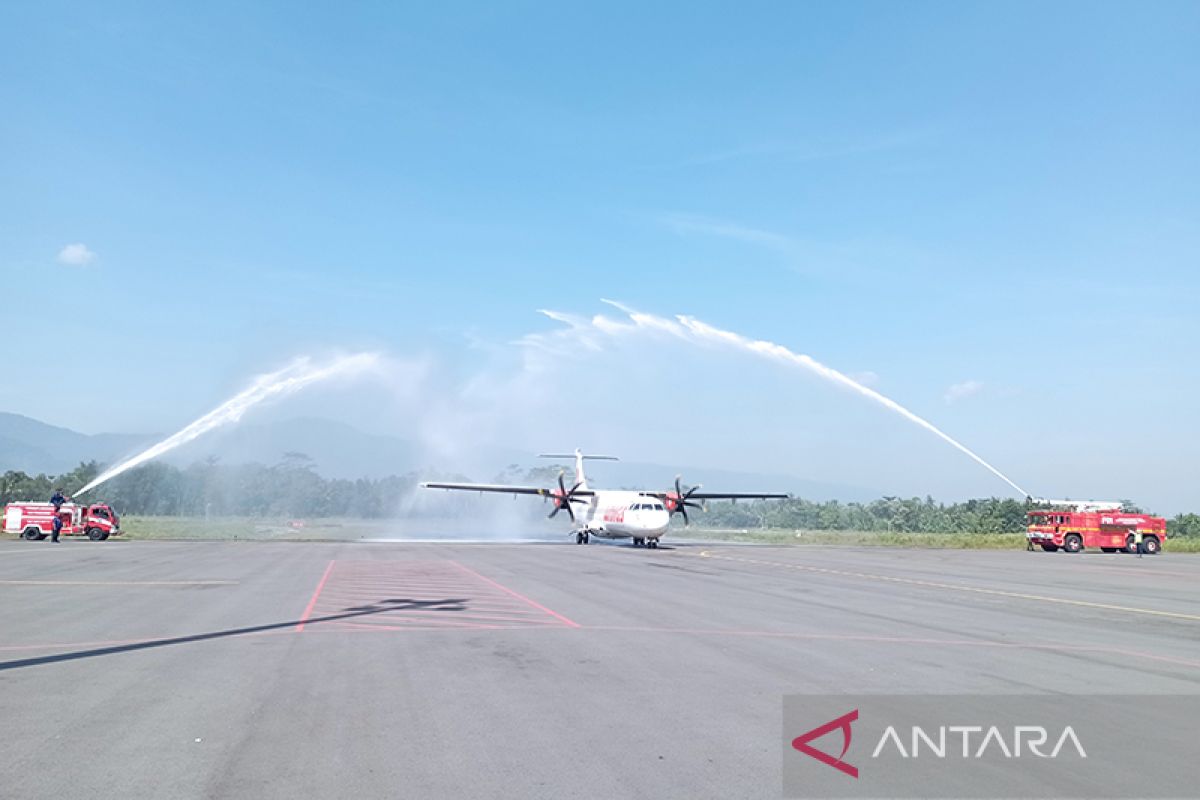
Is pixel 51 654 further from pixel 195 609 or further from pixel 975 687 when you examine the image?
pixel 975 687

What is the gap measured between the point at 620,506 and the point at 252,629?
123ft

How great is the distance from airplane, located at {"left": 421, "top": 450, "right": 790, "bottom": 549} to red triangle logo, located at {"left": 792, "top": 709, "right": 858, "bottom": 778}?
3894cm

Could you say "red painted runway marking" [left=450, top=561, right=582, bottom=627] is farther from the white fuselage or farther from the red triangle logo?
the white fuselage

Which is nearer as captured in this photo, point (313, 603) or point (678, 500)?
point (313, 603)

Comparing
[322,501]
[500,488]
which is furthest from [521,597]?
[322,501]

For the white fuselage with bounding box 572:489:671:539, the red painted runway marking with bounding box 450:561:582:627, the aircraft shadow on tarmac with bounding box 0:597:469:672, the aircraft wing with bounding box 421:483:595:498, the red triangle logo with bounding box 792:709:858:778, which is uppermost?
the aircraft wing with bounding box 421:483:595:498

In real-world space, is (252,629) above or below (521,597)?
below

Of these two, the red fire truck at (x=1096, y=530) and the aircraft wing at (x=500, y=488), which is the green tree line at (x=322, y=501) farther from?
the red fire truck at (x=1096, y=530)

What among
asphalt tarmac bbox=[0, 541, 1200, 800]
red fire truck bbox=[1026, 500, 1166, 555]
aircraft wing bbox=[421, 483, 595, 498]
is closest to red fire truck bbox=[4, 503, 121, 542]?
aircraft wing bbox=[421, 483, 595, 498]

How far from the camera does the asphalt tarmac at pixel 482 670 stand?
725 centimetres

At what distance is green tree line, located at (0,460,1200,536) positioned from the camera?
323 ft

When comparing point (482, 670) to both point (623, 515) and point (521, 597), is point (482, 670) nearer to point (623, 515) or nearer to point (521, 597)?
point (521, 597)

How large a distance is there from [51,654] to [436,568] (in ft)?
62.4

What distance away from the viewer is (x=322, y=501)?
16438 cm
